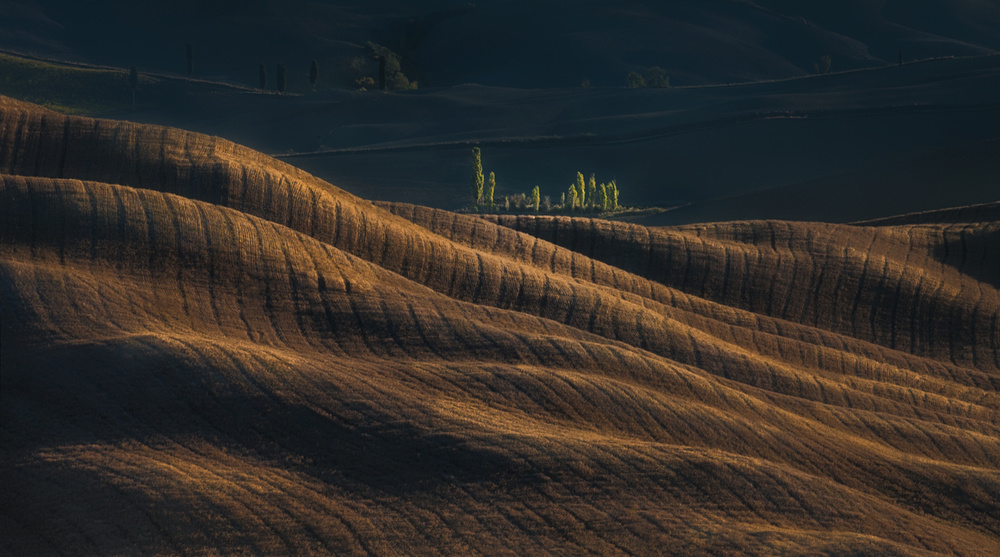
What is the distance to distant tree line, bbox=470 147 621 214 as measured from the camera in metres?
38.2

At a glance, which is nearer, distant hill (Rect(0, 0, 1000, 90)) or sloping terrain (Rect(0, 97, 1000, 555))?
sloping terrain (Rect(0, 97, 1000, 555))

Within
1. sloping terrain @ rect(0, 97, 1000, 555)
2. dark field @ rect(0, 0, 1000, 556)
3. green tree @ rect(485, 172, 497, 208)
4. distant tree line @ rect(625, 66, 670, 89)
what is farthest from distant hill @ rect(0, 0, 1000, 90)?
sloping terrain @ rect(0, 97, 1000, 555)

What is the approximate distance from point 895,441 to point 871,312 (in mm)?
1802

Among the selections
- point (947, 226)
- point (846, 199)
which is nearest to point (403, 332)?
point (947, 226)

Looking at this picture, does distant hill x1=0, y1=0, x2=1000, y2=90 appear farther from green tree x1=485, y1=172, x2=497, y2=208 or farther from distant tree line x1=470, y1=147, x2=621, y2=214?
distant tree line x1=470, y1=147, x2=621, y2=214

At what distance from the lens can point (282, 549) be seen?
3490 millimetres

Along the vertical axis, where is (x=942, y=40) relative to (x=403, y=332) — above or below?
above

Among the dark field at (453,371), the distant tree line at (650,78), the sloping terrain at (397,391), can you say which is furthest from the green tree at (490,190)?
the distant tree line at (650,78)

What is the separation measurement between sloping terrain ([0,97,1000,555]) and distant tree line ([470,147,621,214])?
31796 mm

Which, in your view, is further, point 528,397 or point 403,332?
point 403,332

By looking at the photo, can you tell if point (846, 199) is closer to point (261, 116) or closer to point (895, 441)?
point (895, 441)

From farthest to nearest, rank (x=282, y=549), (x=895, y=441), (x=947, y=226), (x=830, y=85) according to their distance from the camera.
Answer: (x=830, y=85) → (x=947, y=226) → (x=895, y=441) → (x=282, y=549)

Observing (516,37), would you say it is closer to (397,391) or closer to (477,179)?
(477,179)

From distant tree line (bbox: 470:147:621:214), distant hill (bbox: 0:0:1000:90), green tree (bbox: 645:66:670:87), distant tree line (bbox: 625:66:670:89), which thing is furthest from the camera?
distant hill (bbox: 0:0:1000:90)
